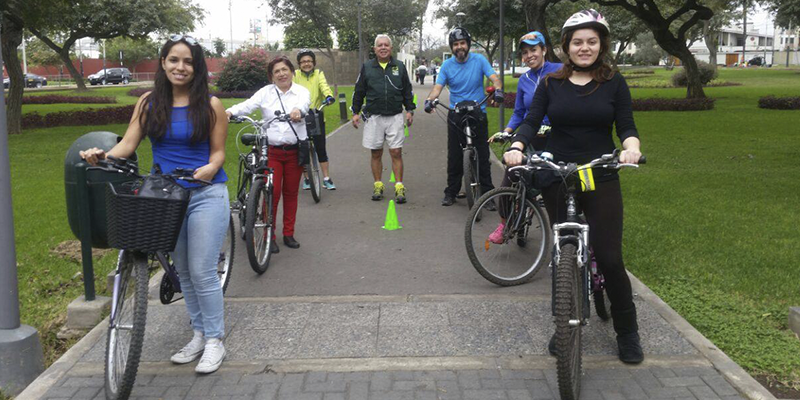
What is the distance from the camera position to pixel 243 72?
39.6 metres

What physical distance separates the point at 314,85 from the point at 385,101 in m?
1.44

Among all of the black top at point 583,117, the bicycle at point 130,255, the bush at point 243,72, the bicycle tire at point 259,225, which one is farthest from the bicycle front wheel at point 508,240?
the bush at point 243,72

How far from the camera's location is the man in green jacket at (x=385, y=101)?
889cm

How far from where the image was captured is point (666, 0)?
30.0 meters

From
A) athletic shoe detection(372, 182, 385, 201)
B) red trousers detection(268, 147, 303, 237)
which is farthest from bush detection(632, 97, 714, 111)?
red trousers detection(268, 147, 303, 237)

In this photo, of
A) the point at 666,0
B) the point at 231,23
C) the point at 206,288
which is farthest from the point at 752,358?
the point at 231,23

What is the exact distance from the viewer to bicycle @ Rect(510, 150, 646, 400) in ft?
11.6

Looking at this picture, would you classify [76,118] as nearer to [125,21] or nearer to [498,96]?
[498,96]

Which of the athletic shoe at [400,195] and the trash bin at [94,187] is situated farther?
the athletic shoe at [400,195]

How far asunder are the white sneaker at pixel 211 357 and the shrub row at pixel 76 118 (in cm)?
2081

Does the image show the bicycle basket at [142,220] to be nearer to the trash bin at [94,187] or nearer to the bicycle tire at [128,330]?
the bicycle tire at [128,330]

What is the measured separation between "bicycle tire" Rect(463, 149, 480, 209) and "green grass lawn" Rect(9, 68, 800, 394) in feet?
5.55

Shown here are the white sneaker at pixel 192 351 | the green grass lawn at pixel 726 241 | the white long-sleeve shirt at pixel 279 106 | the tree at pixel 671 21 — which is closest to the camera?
the white sneaker at pixel 192 351

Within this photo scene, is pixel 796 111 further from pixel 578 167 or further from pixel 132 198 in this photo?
pixel 132 198
